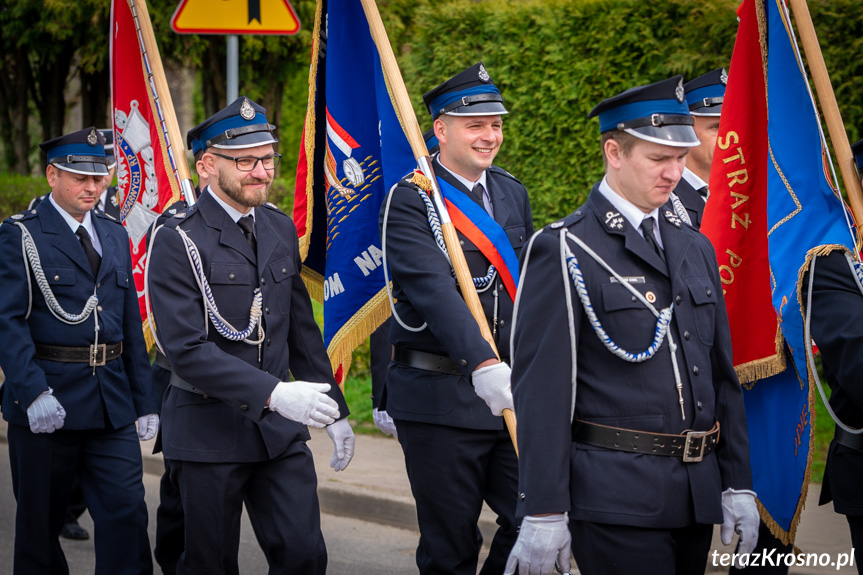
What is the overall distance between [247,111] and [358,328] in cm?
124

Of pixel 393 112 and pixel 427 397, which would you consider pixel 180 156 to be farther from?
pixel 427 397

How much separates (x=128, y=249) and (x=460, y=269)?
2194mm

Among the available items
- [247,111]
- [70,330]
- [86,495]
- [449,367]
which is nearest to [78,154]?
[70,330]

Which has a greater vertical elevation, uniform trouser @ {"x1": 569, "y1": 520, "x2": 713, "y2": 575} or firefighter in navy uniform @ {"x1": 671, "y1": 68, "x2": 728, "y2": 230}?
firefighter in navy uniform @ {"x1": 671, "y1": 68, "x2": 728, "y2": 230}

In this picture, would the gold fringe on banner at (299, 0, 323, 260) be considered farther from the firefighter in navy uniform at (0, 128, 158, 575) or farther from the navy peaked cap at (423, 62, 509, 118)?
the navy peaked cap at (423, 62, 509, 118)

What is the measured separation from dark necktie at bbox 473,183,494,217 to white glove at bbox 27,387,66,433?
2108 millimetres

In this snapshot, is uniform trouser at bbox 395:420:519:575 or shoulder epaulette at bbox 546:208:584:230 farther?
uniform trouser at bbox 395:420:519:575

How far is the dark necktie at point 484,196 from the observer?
4.65 metres

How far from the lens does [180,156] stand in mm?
5918

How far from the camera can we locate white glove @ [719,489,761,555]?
326 centimetres

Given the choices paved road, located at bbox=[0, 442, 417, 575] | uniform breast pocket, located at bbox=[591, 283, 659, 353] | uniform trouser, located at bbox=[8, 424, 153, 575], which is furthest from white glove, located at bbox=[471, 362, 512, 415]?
paved road, located at bbox=[0, 442, 417, 575]

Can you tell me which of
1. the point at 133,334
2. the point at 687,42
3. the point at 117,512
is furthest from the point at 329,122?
the point at 687,42

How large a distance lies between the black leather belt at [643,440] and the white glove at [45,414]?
2.76 metres

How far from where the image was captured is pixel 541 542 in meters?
2.99
